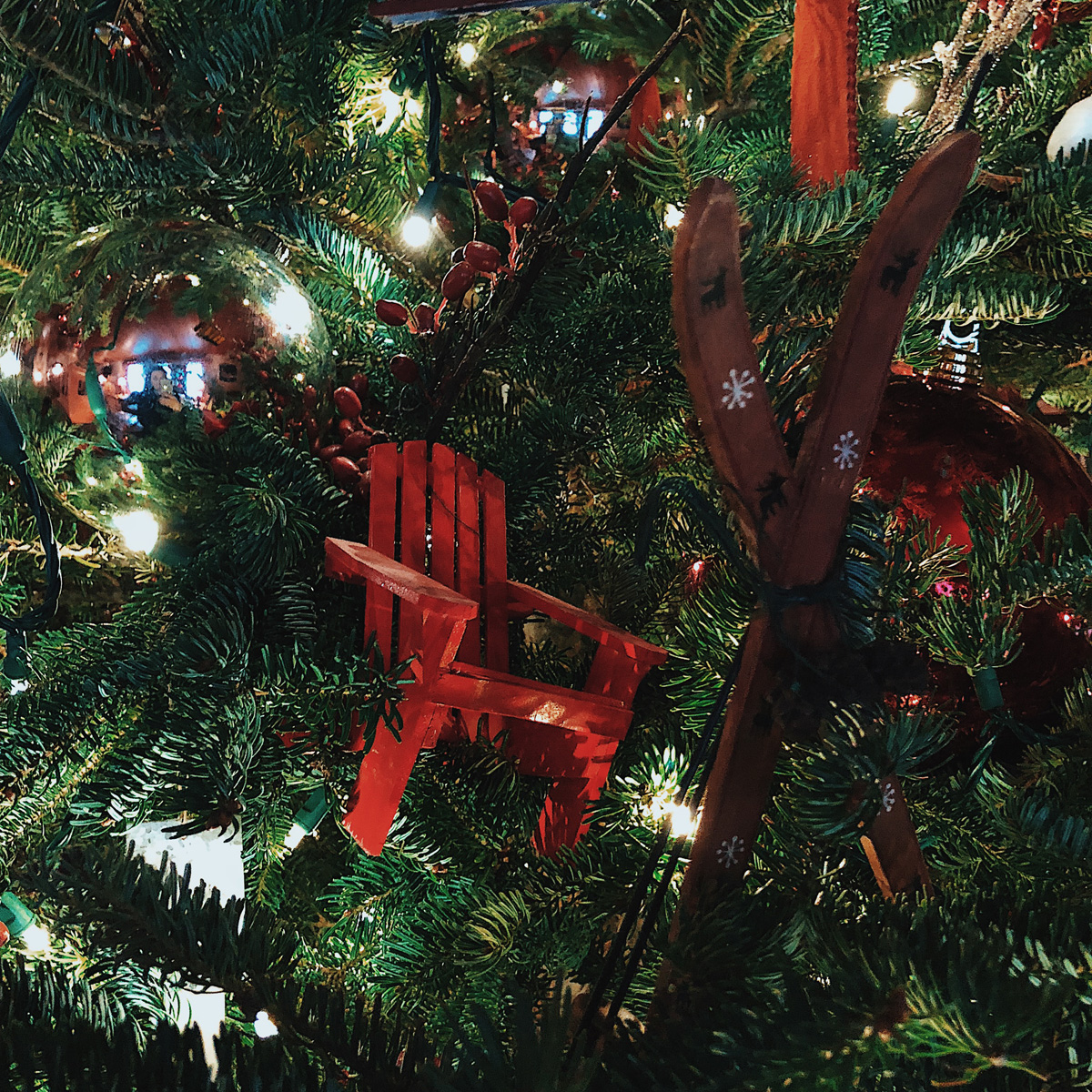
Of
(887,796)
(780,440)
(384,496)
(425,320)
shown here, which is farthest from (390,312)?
(887,796)

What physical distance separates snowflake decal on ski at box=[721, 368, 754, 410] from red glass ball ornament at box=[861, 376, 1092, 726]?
169 mm

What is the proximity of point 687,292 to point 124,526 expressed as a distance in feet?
1.43

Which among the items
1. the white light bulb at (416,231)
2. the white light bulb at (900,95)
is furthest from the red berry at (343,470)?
the white light bulb at (900,95)

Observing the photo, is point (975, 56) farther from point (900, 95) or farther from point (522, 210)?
point (522, 210)

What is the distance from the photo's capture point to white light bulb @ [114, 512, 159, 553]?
627mm

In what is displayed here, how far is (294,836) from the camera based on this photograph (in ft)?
2.33

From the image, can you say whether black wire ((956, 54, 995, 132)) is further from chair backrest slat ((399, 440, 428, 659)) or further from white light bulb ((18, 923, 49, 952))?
white light bulb ((18, 923, 49, 952))

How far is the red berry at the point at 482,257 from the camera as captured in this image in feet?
2.17

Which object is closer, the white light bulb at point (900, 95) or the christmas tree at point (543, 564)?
the christmas tree at point (543, 564)

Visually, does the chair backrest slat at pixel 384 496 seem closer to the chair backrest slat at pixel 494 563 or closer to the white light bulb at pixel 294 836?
the chair backrest slat at pixel 494 563

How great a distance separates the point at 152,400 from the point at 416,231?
1.33 ft

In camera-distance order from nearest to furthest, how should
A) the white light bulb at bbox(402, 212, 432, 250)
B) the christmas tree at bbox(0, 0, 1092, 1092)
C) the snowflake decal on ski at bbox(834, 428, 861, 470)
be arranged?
the christmas tree at bbox(0, 0, 1092, 1092) < the snowflake decal on ski at bbox(834, 428, 861, 470) < the white light bulb at bbox(402, 212, 432, 250)

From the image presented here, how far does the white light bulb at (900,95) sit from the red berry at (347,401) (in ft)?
2.23

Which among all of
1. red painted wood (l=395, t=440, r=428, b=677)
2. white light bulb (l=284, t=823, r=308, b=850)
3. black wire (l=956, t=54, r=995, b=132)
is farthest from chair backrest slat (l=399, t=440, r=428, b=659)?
black wire (l=956, t=54, r=995, b=132)
